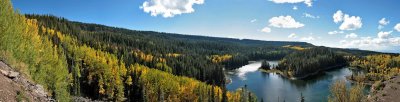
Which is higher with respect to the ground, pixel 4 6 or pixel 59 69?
pixel 4 6

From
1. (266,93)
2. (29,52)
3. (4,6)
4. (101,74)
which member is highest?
(4,6)

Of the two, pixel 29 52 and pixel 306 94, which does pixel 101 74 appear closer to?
pixel 29 52

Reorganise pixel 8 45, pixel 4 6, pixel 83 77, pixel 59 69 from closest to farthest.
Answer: pixel 8 45 → pixel 4 6 → pixel 59 69 → pixel 83 77

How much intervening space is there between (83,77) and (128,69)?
2651 centimetres

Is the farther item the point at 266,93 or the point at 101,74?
the point at 266,93

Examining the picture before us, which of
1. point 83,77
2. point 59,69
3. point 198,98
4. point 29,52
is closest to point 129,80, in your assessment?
point 83,77

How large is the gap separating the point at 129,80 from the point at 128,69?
2163cm

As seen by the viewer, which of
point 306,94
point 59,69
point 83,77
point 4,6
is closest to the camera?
point 4,6

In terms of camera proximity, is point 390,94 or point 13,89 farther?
point 390,94

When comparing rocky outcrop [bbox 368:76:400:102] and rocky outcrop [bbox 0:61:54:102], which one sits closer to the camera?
rocky outcrop [bbox 0:61:54:102]

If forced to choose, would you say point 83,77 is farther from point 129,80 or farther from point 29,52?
point 29,52

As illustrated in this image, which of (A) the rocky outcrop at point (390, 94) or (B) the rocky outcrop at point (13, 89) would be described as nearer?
(B) the rocky outcrop at point (13, 89)

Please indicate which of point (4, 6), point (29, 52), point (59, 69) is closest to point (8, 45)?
point (4, 6)

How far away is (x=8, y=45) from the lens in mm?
56500
